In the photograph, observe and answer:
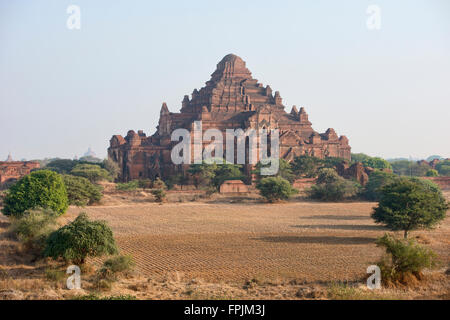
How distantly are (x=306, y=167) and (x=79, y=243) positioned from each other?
50025 mm

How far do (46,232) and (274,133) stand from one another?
54.8 metres

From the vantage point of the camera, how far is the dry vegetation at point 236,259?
1833 cm

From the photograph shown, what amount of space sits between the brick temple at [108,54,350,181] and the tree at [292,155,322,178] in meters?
6.25

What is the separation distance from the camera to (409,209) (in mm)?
29922

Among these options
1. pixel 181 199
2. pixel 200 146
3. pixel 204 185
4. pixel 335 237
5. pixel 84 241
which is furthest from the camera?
pixel 200 146

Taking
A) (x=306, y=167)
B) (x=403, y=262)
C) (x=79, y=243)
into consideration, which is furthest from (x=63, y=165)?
(x=403, y=262)

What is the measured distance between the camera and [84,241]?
21719 mm

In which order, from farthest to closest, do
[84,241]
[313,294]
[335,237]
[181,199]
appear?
[181,199] < [335,237] < [84,241] < [313,294]

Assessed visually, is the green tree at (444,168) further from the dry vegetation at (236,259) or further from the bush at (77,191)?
the bush at (77,191)

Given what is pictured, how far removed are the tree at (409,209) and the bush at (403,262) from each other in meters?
9.14

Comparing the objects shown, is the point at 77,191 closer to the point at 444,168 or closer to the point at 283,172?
the point at 283,172
